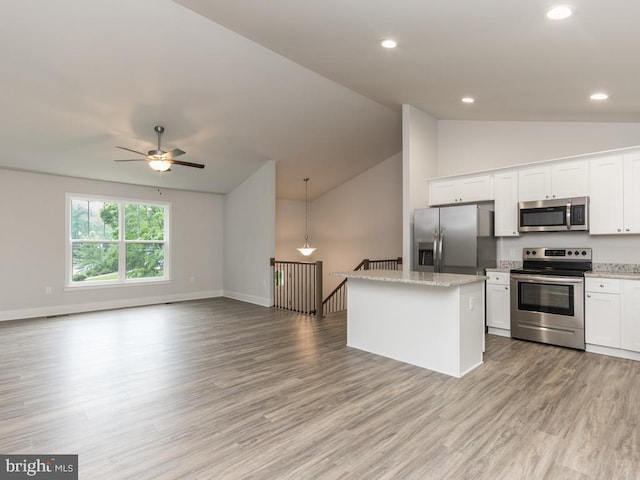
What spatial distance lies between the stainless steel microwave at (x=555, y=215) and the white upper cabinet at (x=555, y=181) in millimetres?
102

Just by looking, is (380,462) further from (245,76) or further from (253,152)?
(253,152)

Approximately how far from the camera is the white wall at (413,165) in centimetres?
573

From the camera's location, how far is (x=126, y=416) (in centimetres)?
274

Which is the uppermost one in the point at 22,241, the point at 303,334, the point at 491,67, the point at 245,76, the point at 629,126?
the point at 245,76

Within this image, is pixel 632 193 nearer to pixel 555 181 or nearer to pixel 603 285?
pixel 555 181

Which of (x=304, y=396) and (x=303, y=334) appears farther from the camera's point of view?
(x=303, y=334)

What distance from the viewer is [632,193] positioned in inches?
164

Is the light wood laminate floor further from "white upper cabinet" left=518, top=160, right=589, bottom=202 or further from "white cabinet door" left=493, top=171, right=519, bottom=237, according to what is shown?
"white upper cabinet" left=518, top=160, right=589, bottom=202

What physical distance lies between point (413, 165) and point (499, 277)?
213 cm

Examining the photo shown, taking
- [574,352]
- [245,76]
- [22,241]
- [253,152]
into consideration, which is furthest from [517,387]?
[22,241]

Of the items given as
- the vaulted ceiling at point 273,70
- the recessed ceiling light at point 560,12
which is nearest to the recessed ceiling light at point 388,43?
the vaulted ceiling at point 273,70

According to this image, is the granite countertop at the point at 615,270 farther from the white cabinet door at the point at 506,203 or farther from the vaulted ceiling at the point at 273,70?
the vaulted ceiling at the point at 273,70

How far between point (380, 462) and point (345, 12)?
353 centimetres

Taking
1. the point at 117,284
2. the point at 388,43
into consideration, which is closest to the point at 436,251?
the point at 388,43
